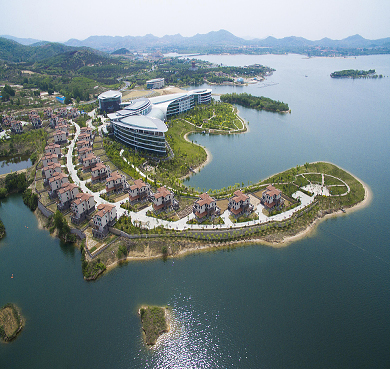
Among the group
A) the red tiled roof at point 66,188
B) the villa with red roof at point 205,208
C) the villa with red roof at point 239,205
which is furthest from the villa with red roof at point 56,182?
the villa with red roof at point 239,205

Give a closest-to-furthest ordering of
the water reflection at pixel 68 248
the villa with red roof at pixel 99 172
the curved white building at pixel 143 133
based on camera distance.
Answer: the water reflection at pixel 68 248, the villa with red roof at pixel 99 172, the curved white building at pixel 143 133

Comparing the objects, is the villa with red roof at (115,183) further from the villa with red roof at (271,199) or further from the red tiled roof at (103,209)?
the villa with red roof at (271,199)

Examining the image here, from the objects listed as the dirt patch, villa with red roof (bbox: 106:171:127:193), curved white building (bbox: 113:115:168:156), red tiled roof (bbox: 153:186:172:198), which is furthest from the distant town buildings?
curved white building (bbox: 113:115:168:156)

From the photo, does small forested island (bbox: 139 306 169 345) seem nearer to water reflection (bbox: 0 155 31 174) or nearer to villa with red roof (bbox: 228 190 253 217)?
villa with red roof (bbox: 228 190 253 217)

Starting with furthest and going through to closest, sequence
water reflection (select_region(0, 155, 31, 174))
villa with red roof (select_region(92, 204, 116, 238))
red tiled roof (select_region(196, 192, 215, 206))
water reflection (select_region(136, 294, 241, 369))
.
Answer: water reflection (select_region(0, 155, 31, 174)) < red tiled roof (select_region(196, 192, 215, 206)) < villa with red roof (select_region(92, 204, 116, 238)) < water reflection (select_region(136, 294, 241, 369))

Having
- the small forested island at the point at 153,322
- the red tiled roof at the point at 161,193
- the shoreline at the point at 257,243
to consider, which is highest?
the red tiled roof at the point at 161,193

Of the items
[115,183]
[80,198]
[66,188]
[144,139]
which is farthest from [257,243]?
[144,139]

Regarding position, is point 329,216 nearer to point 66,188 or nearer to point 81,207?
point 81,207

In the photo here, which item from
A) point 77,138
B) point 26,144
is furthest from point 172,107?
point 26,144
